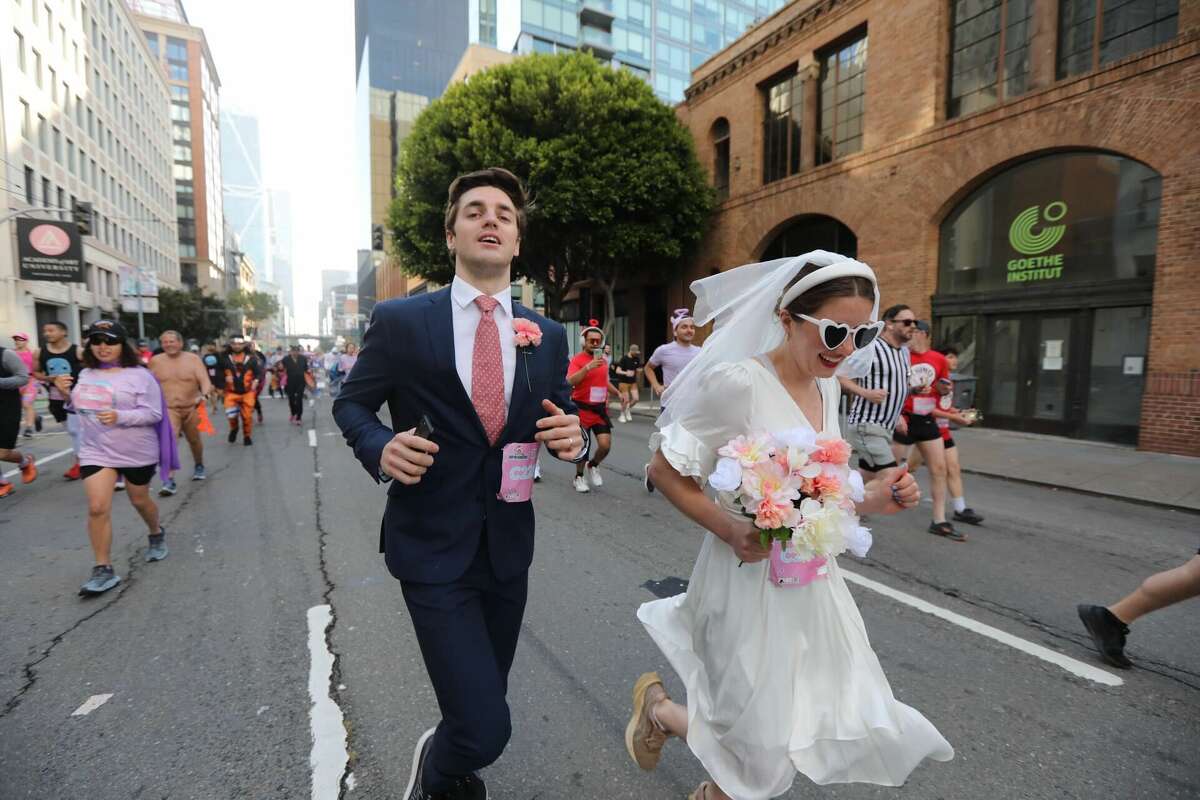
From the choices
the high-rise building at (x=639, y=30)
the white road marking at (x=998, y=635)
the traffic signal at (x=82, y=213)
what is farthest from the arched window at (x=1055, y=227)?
the high-rise building at (x=639, y=30)

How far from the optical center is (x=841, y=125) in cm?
1639

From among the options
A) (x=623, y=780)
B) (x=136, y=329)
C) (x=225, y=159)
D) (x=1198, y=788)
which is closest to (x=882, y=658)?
(x=1198, y=788)

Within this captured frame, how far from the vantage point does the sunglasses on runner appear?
1776 mm

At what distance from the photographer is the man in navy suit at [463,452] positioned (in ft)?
5.74

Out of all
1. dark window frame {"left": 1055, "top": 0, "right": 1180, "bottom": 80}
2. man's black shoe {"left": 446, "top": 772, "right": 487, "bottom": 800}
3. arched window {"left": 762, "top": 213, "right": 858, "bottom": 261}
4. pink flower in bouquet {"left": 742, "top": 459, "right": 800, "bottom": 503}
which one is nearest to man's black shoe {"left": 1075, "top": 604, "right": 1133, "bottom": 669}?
pink flower in bouquet {"left": 742, "top": 459, "right": 800, "bottom": 503}

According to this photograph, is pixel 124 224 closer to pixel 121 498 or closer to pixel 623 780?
pixel 121 498

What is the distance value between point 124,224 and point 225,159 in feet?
618

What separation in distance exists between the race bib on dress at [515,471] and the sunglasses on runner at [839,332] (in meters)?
0.93

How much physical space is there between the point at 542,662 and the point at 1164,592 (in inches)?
123

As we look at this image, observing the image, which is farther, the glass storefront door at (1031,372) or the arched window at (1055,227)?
the glass storefront door at (1031,372)

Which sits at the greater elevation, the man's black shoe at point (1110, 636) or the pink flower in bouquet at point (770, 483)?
the pink flower in bouquet at point (770, 483)

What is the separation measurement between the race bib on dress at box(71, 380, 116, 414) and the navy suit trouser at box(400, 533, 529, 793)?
376cm

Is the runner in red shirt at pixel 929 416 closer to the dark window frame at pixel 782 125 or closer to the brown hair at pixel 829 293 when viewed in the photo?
the brown hair at pixel 829 293

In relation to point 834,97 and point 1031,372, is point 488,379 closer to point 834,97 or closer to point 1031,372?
point 1031,372
